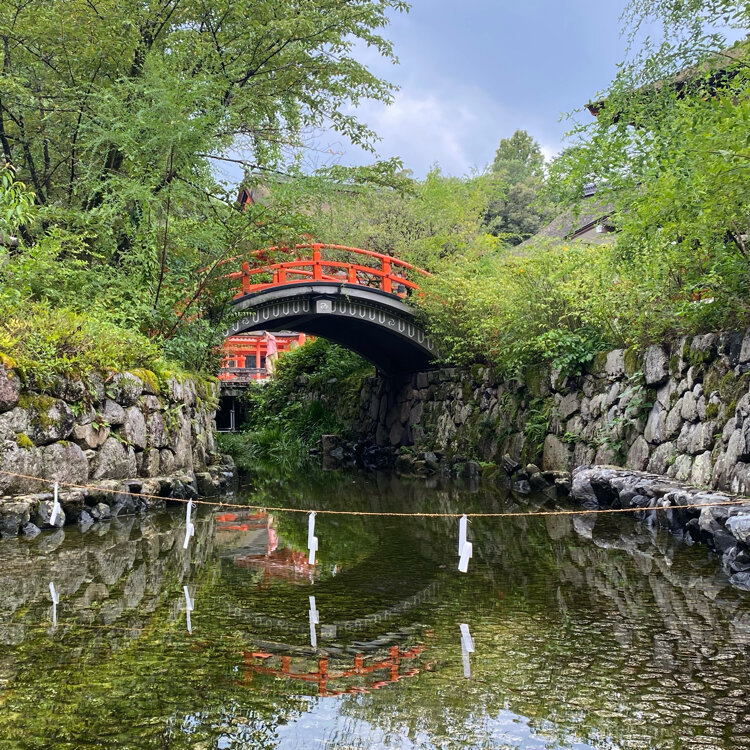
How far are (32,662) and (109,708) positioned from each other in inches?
38.3

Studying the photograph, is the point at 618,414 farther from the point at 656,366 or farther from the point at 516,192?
the point at 516,192

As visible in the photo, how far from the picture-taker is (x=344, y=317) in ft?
65.3

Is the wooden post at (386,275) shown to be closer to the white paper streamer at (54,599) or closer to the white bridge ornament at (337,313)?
the white bridge ornament at (337,313)

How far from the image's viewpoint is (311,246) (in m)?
17.2

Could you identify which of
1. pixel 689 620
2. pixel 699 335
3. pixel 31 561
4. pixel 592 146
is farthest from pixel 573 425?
pixel 31 561

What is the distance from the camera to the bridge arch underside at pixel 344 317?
59.7ft

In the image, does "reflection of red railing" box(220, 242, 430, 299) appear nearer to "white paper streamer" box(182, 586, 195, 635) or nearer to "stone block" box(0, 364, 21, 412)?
"stone block" box(0, 364, 21, 412)

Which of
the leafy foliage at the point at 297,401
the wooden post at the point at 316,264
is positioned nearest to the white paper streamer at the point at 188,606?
the wooden post at the point at 316,264

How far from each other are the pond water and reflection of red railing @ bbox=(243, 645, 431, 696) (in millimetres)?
18

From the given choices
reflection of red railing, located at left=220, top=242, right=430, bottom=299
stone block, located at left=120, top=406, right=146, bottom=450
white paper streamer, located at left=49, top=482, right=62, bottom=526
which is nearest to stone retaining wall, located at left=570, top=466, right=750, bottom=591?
white paper streamer, located at left=49, top=482, right=62, bottom=526

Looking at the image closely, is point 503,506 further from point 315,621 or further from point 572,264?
point 315,621

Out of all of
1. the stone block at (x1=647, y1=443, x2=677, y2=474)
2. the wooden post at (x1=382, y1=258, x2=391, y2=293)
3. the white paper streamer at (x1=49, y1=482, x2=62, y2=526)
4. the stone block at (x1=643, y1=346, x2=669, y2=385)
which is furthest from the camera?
the wooden post at (x1=382, y1=258, x2=391, y2=293)

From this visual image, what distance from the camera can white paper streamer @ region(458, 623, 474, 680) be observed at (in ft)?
14.8

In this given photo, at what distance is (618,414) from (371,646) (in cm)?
891
